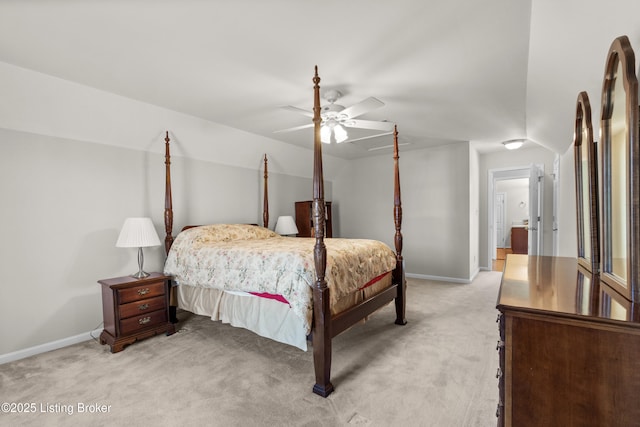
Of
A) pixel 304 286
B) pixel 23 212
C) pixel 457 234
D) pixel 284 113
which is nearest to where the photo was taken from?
pixel 304 286

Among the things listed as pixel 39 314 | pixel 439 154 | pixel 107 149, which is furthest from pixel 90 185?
pixel 439 154

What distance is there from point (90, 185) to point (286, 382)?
2.79 metres

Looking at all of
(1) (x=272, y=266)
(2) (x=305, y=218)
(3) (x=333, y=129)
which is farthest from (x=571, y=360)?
(2) (x=305, y=218)

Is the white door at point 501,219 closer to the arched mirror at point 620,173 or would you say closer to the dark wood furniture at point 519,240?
the dark wood furniture at point 519,240

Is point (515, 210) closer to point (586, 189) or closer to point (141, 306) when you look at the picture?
point (586, 189)

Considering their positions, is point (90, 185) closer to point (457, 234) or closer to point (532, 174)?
point (457, 234)

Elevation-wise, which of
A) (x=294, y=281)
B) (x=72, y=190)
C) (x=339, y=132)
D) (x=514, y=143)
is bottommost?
(x=294, y=281)

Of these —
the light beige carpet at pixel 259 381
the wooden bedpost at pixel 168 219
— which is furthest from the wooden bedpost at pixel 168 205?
the light beige carpet at pixel 259 381

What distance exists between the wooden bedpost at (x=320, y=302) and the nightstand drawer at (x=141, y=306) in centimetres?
187

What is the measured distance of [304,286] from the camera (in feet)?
7.10

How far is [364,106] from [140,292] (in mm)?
2791

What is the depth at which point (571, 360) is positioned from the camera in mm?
856

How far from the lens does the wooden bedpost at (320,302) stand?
204cm

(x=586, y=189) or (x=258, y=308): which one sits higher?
(x=586, y=189)
